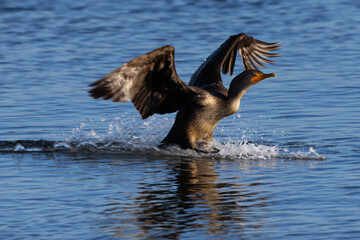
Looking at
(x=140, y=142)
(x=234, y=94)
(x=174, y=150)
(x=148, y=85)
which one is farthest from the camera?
(x=140, y=142)

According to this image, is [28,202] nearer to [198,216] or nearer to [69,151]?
[198,216]

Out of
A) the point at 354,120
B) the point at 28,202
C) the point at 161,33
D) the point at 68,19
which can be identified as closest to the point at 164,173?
the point at 28,202

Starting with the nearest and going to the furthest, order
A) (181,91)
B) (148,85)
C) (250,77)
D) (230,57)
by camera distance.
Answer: (148,85) < (181,91) < (250,77) < (230,57)

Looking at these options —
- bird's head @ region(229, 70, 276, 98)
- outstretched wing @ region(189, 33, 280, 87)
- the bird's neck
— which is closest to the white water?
the bird's neck

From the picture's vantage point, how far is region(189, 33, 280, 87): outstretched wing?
10742mm

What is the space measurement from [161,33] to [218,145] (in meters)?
9.28

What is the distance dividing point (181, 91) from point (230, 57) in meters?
2.05

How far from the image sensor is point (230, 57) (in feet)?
37.7

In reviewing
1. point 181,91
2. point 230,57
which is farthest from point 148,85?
point 230,57

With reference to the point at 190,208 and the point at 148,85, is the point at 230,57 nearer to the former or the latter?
the point at 148,85

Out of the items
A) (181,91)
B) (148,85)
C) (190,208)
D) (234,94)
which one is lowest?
(190,208)

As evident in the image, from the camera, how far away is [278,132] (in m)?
11.0

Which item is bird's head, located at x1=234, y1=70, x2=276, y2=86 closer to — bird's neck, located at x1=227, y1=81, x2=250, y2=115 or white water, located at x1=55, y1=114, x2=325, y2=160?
bird's neck, located at x1=227, y1=81, x2=250, y2=115

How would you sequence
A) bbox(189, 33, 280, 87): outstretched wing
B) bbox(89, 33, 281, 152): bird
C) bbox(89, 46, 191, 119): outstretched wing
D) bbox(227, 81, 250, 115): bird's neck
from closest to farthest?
bbox(89, 46, 191, 119): outstretched wing < bbox(89, 33, 281, 152): bird < bbox(227, 81, 250, 115): bird's neck < bbox(189, 33, 280, 87): outstretched wing
